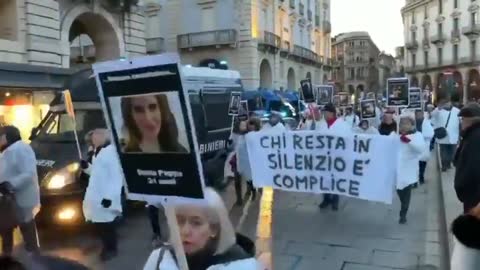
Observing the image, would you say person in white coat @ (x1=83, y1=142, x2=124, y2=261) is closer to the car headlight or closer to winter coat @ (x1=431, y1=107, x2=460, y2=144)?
the car headlight

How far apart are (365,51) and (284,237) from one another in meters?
141

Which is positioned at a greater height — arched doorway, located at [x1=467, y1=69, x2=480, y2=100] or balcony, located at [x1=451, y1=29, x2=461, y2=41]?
balcony, located at [x1=451, y1=29, x2=461, y2=41]

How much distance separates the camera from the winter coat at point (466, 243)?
2.55m

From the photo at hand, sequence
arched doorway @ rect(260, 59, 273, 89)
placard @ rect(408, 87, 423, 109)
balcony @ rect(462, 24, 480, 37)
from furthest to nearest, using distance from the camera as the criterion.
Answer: balcony @ rect(462, 24, 480, 37) < arched doorway @ rect(260, 59, 273, 89) < placard @ rect(408, 87, 423, 109)

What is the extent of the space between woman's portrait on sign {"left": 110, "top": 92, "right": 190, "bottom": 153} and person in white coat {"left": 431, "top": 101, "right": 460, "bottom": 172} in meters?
11.2

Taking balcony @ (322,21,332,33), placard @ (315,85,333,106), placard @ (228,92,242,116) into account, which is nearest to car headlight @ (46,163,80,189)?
placard @ (228,92,242,116)

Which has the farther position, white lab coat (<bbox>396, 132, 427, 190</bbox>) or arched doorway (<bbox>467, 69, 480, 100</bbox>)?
arched doorway (<bbox>467, 69, 480, 100</bbox>)

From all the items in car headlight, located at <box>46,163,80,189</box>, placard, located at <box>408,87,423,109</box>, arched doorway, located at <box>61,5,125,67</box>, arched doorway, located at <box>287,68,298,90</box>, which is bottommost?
car headlight, located at <box>46,163,80,189</box>

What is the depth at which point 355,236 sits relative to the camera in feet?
24.6

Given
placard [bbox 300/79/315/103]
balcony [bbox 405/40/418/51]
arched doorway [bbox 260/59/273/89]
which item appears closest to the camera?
placard [bbox 300/79/315/103]

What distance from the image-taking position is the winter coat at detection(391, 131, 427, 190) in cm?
812

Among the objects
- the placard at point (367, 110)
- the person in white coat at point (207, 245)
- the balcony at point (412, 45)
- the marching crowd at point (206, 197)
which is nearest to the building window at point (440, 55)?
the balcony at point (412, 45)

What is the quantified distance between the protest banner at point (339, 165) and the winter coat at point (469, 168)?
1.94m

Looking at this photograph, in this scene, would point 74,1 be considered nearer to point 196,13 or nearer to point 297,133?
point 297,133
